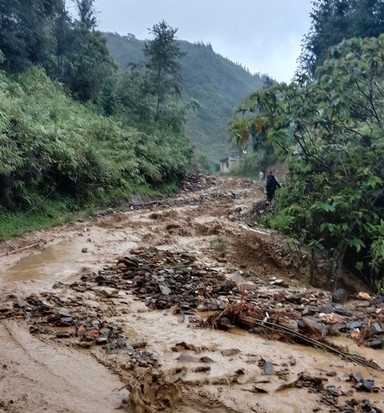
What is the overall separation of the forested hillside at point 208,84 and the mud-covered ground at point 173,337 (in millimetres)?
58704

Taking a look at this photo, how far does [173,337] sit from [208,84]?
10167cm

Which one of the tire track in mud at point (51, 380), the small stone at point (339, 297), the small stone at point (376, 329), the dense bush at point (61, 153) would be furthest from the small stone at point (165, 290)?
the dense bush at point (61, 153)

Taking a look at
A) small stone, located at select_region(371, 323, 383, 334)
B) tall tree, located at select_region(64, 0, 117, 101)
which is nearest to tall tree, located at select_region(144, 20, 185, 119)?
tall tree, located at select_region(64, 0, 117, 101)

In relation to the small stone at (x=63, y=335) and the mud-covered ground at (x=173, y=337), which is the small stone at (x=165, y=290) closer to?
the mud-covered ground at (x=173, y=337)

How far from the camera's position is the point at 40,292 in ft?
18.5

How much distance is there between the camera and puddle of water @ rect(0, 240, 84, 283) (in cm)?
656

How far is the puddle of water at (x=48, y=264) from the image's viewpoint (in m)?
6.56

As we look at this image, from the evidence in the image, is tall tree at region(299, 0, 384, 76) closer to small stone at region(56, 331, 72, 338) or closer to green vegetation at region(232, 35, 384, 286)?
green vegetation at region(232, 35, 384, 286)

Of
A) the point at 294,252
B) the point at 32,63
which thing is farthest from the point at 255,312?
the point at 32,63

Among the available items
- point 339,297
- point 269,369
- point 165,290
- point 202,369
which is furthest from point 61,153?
point 269,369

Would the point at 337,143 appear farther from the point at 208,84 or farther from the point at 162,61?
the point at 208,84

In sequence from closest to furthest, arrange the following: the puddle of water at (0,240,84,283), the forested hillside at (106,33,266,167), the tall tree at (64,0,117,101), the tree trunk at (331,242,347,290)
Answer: the puddle of water at (0,240,84,283) < the tree trunk at (331,242,347,290) < the tall tree at (64,0,117,101) < the forested hillside at (106,33,266,167)

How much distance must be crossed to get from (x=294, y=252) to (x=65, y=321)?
5.84 m

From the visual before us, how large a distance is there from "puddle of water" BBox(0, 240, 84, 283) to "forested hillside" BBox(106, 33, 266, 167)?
5762 cm
